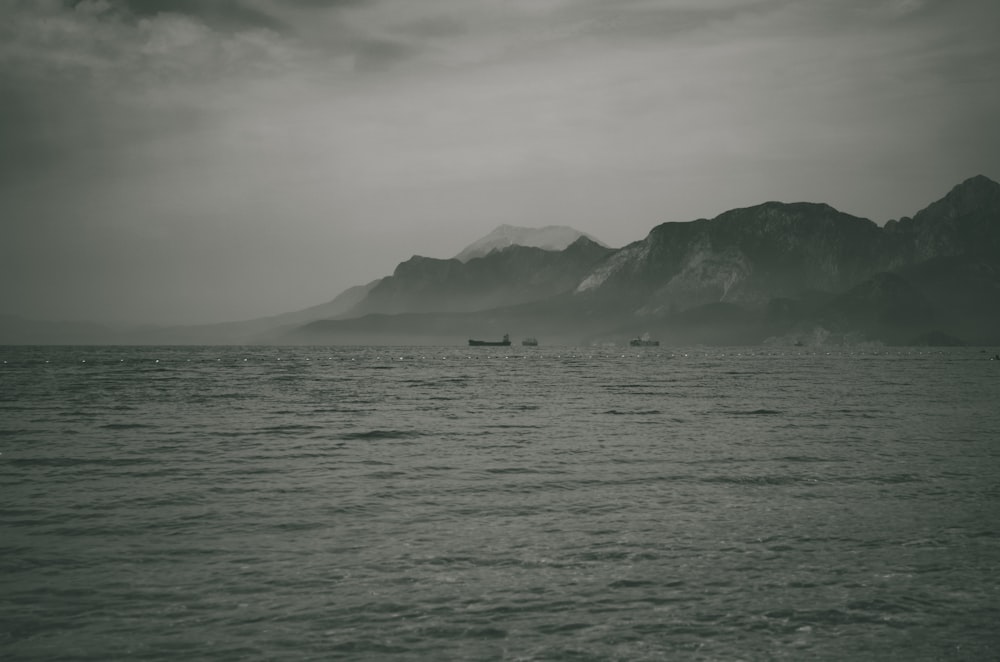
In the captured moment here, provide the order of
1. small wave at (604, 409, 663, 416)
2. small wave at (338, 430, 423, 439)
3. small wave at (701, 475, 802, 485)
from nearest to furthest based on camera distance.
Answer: small wave at (701, 475, 802, 485) < small wave at (338, 430, 423, 439) < small wave at (604, 409, 663, 416)

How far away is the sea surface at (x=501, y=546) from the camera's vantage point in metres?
12.0

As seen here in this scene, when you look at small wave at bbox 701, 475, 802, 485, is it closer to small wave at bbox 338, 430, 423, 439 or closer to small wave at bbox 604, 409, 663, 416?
small wave at bbox 338, 430, 423, 439

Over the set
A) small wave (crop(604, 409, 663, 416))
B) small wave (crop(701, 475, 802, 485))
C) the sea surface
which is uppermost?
the sea surface

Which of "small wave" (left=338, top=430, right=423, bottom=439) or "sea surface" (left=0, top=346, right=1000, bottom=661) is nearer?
"sea surface" (left=0, top=346, right=1000, bottom=661)

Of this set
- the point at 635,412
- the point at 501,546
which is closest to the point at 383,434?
the point at 635,412

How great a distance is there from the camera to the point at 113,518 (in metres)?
20.3

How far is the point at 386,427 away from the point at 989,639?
116ft

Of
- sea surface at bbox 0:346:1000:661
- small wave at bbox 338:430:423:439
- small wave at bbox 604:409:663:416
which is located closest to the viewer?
sea surface at bbox 0:346:1000:661

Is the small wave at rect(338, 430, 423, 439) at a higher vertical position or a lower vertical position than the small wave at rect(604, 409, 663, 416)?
higher

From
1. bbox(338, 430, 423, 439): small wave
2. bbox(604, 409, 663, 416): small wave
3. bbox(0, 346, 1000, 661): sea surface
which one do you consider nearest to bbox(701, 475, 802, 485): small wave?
bbox(0, 346, 1000, 661): sea surface

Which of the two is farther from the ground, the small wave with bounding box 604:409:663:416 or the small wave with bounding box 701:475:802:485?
the small wave with bounding box 701:475:802:485

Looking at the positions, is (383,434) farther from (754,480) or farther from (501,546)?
(501,546)

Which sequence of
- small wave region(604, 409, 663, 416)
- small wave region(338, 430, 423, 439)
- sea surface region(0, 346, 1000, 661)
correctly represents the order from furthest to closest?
small wave region(604, 409, 663, 416) < small wave region(338, 430, 423, 439) < sea surface region(0, 346, 1000, 661)

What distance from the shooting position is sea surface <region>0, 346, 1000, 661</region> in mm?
11984
